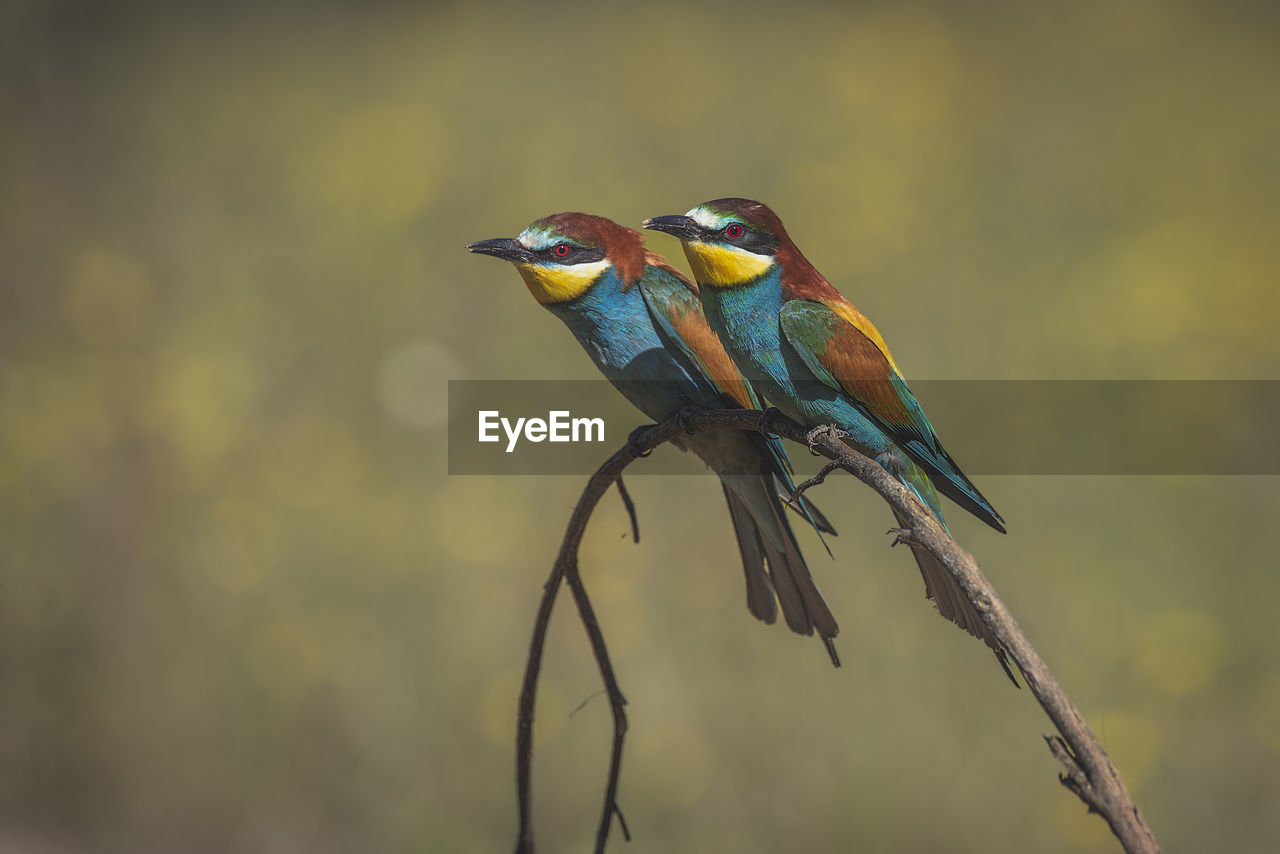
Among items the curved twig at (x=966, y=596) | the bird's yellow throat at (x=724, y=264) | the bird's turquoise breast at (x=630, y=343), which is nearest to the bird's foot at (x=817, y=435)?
the curved twig at (x=966, y=596)

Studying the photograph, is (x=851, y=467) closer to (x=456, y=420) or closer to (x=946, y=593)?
(x=946, y=593)

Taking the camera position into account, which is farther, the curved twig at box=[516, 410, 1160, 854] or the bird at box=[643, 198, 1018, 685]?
the bird at box=[643, 198, 1018, 685]

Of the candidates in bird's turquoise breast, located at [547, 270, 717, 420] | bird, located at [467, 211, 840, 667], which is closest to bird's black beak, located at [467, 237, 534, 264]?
bird, located at [467, 211, 840, 667]

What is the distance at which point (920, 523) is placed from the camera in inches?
24.9

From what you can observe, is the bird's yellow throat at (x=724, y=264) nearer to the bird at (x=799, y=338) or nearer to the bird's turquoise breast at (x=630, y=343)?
the bird at (x=799, y=338)

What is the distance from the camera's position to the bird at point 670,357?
1055mm

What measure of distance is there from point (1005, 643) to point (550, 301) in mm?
724

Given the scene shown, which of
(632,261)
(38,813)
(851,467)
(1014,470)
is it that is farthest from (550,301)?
(38,813)

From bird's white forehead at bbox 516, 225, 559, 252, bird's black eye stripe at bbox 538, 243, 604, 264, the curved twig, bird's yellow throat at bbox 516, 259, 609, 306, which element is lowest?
the curved twig

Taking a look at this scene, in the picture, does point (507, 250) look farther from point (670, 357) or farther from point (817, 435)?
point (817, 435)

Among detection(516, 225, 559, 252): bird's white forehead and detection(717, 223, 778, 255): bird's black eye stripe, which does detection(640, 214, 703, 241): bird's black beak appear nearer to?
detection(717, 223, 778, 255): bird's black eye stripe

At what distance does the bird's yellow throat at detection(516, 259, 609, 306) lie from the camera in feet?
3.59

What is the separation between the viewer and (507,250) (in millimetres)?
1033

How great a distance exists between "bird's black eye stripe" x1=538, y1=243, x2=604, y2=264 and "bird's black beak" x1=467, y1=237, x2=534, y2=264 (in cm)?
2
